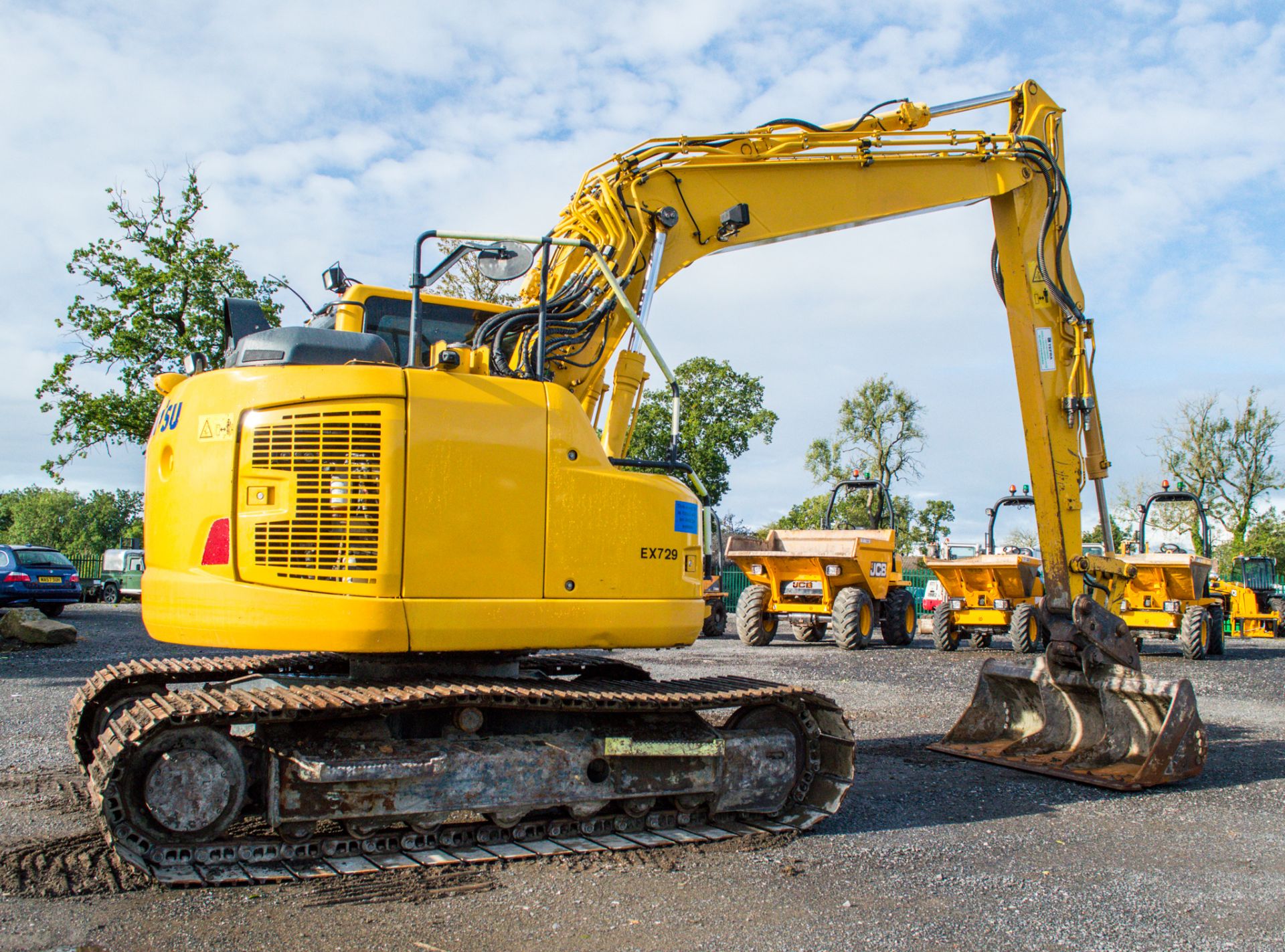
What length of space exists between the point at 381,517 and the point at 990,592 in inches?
586

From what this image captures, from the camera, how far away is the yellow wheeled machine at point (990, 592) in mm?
17156

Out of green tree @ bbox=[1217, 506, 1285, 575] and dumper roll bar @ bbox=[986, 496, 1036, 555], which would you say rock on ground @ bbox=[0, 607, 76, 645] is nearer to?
dumper roll bar @ bbox=[986, 496, 1036, 555]

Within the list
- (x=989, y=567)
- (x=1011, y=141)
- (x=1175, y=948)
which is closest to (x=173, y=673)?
(x=1175, y=948)

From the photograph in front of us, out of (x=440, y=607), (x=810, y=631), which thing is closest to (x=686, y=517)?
(x=440, y=607)

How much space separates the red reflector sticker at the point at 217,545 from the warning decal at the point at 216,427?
1.26 feet

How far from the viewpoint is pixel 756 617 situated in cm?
1791

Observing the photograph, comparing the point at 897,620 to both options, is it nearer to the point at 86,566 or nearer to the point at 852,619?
the point at 852,619

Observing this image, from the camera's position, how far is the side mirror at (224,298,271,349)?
548 cm

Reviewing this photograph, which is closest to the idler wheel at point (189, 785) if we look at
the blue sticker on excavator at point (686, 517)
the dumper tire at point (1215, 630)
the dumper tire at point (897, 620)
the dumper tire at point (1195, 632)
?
the blue sticker on excavator at point (686, 517)

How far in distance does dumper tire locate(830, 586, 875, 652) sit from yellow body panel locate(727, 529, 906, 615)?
448 millimetres

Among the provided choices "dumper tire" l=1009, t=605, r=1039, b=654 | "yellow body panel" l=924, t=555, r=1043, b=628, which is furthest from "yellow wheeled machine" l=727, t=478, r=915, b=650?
"dumper tire" l=1009, t=605, r=1039, b=654

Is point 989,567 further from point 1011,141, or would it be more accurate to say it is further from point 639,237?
point 639,237

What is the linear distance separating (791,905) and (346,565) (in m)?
2.34

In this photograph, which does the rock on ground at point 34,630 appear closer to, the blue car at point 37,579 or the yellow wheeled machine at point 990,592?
the blue car at point 37,579
